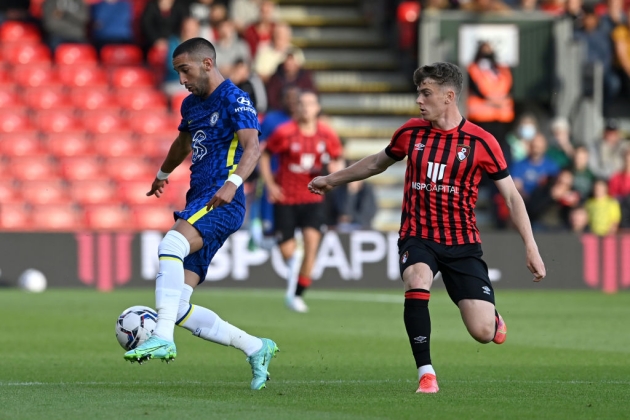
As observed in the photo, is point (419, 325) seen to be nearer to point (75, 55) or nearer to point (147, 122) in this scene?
point (147, 122)

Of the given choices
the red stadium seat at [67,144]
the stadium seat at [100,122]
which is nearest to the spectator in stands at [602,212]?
the stadium seat at [100,122]

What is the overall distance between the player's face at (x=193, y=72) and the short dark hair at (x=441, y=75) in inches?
50.4

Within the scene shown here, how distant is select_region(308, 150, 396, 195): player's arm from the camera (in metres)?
7.91

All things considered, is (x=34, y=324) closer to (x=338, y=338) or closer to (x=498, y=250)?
(x=338, y=338)

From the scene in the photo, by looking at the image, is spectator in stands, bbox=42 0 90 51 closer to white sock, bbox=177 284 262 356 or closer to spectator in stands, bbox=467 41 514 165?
spectator in stands, bbox=467 41 514 165

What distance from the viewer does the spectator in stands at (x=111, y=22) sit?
21.6m

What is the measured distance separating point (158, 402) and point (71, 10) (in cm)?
1511

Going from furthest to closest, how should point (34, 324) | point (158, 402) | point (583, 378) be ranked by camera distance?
point (34, 324) < point (583, 378) < point (158, 402)

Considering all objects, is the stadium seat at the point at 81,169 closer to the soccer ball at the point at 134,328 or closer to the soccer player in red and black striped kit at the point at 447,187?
the soccer ball at the point at 134,328

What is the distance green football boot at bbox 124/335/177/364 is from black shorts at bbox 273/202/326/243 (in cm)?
748

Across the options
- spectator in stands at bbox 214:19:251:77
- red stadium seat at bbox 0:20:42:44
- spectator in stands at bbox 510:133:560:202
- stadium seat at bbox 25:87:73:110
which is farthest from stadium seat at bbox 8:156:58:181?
spectator in stands at bbox 510:133:560:202

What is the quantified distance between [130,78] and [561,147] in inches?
281

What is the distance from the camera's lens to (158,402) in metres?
7.03

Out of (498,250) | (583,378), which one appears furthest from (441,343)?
(498,250)
